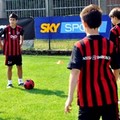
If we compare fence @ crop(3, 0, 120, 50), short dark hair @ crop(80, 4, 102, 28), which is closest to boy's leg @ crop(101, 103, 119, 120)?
short dark hair @ crop(80, 4, 102, 28)

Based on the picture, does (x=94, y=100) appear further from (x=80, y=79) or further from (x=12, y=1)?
(x=12, y=1)

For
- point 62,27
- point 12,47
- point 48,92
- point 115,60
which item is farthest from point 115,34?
point 62,27

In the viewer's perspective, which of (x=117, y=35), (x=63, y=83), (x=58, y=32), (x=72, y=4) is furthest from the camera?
(x=72, y=4)

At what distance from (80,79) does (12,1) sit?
24.7 meters

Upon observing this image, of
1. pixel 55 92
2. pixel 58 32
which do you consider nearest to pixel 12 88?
pixel 55 92

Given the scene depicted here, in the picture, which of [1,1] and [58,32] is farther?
[1,1]

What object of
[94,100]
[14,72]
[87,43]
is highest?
[87,43]

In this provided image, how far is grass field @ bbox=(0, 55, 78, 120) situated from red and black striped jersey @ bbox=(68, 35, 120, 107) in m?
2.76

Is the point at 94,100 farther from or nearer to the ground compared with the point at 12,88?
farther from the ground

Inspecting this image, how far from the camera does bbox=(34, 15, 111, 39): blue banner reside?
18703 millimetres

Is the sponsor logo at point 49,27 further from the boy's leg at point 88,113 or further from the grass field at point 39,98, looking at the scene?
the boy's leg at point 88,113

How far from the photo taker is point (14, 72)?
45.1 feet

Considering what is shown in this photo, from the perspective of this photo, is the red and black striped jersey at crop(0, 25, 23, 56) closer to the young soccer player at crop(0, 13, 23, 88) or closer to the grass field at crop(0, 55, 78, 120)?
the young soccer player at crop(0, 13, 23, 88)

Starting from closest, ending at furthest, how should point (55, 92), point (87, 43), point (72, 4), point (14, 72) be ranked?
1. point (87, 43)
2. point (55, 92)
3. point (14, 72)
4. point (72, 4)
